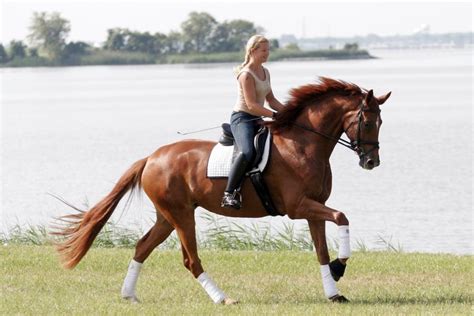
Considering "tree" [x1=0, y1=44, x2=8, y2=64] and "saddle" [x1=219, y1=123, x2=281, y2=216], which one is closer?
"saddle" [x1=219, y1=123, x2=281, y2=216]

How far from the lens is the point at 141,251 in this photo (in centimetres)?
1131

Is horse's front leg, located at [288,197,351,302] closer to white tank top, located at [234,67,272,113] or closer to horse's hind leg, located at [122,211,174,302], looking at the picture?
white tank top, located at [234,67,272,113]

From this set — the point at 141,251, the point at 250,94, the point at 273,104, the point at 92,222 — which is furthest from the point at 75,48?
the point at 250,94

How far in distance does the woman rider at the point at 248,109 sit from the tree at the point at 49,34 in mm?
129433

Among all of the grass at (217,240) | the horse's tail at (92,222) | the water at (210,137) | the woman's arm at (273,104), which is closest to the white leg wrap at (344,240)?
the woman's arm at (273,104)

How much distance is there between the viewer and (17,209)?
24469 millimetres

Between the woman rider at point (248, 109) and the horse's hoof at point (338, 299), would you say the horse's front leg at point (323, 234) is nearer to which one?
the horse's hoof at point (338, 299)

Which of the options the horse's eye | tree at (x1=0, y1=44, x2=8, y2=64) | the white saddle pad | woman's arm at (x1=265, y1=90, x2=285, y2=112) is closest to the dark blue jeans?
the white saddle pad

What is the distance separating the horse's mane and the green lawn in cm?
171

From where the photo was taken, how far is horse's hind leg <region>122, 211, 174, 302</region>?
11117 millimetres

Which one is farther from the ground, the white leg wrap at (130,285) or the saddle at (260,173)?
the saddle at (260,173)

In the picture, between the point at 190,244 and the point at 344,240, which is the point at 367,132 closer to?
the point at 344,240

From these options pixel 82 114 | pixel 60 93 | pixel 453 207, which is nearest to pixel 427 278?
pixel 453 207

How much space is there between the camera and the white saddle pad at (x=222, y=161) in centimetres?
1092
